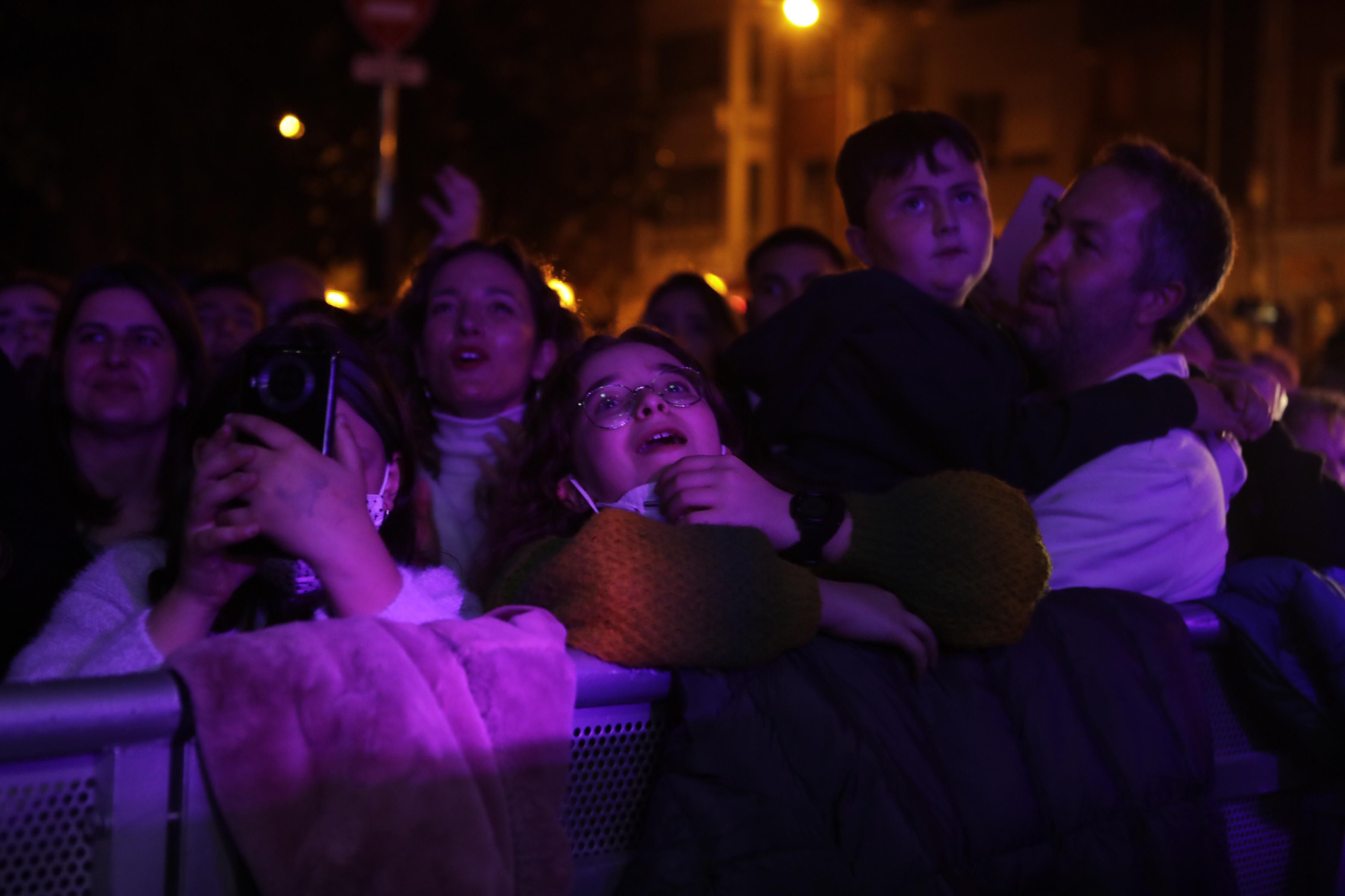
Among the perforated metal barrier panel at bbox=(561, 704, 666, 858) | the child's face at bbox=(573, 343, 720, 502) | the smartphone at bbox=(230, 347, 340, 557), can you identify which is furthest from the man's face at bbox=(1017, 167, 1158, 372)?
the smartphone at bbox=(230, 347, 340, 557)

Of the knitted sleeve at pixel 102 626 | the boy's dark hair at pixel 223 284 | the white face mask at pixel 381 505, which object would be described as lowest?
the knitted sleeve at pixel 102 626

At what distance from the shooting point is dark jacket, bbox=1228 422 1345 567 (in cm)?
330

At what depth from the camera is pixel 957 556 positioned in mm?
2023

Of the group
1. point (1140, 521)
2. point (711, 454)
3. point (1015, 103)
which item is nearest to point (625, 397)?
point (711, 454)

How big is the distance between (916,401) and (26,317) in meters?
3.58

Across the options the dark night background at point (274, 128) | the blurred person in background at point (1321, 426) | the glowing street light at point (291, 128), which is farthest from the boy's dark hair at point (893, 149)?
the glowing street light at point (291, 128)

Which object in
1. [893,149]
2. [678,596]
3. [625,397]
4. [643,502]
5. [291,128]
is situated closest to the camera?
[678,596]

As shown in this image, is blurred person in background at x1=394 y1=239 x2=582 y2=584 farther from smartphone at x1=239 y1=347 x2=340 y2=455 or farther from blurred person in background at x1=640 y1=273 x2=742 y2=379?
smartphone at x1=239 y1=347 x2=340 y2=455

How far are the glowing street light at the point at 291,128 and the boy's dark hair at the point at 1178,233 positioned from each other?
10.0 metres

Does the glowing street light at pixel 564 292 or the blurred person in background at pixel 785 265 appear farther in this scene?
the blurred person in background at pixel 785 265

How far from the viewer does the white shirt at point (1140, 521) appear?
2572mm

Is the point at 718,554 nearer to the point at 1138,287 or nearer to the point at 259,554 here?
the point at 259,554

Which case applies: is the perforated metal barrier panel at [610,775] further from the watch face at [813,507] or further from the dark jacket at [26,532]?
the dark jacket at [26,532]

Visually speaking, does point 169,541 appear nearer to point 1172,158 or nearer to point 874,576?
point 874,576
